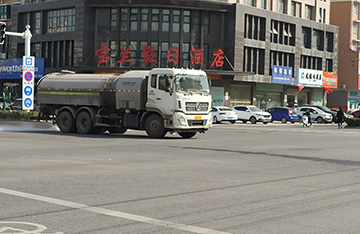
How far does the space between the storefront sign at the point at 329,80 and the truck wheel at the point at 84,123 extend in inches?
2259

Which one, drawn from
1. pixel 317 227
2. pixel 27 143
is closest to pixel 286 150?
pixel 27 143

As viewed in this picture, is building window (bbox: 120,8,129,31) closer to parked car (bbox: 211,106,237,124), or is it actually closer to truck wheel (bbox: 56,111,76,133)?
parked car (bbox: 211,106,237,124)

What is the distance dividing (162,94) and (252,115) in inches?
1071

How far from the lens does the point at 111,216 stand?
26.2 ft

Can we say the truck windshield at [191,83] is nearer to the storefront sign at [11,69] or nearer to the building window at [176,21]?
the building window at [176,21]

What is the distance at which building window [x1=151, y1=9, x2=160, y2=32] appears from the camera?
210ft

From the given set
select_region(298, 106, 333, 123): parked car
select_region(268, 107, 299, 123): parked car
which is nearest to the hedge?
select_region(268, 107, 299, 123): parked car

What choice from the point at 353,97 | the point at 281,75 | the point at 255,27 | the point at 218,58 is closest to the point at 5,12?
the point at 218,58

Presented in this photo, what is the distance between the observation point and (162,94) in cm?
2566

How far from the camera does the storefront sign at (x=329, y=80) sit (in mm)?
80750

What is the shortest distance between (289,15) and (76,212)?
68431 millimetres

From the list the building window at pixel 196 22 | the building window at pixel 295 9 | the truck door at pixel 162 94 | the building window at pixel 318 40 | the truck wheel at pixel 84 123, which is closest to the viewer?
the truck door at pixel 162 94

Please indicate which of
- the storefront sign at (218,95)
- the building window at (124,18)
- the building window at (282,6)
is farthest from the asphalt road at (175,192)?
the building window at (282,6)

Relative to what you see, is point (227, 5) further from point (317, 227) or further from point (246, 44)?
point (317, 227)
